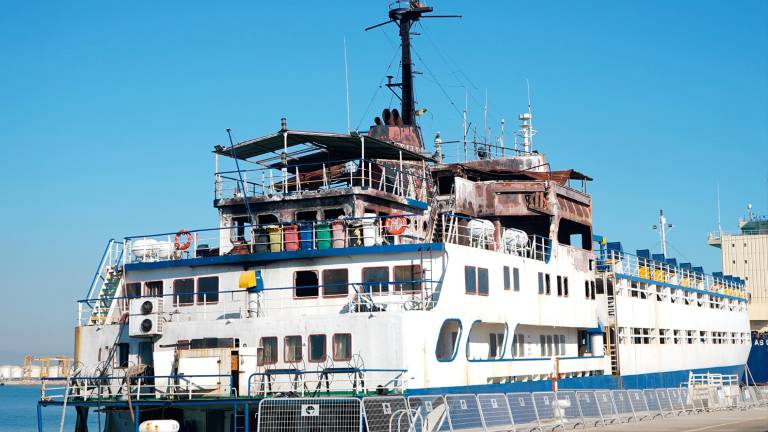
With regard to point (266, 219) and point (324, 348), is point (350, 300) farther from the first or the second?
point (266, 219)

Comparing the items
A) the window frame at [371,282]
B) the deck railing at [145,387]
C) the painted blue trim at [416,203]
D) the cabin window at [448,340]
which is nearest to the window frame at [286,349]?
the deck railing at [145,387]

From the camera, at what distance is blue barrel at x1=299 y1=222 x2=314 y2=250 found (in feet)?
93.9

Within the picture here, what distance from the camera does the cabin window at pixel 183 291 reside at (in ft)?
95.9

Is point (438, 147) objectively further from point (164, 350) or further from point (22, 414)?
point (22, 414)

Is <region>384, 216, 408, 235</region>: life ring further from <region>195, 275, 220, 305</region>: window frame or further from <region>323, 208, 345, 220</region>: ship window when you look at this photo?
<region>195, 275, 220, 305</region>: window frame

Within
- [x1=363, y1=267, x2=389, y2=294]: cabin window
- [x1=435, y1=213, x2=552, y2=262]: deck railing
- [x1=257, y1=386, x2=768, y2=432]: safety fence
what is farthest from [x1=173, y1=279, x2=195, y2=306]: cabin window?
[x1=435, y1=213, x2=552, y2=262]: deck railing

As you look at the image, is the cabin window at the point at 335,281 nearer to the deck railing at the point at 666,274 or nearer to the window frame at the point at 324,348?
the window frame at the point at 324,348

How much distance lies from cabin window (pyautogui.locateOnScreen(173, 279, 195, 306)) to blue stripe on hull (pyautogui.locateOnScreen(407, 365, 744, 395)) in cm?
785

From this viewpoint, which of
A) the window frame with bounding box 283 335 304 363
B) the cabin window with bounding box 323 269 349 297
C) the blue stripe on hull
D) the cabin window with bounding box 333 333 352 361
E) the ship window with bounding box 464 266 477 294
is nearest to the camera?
the cabin window with bounding box 333 333 352 361

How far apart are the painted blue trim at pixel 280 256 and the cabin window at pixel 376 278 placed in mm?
508

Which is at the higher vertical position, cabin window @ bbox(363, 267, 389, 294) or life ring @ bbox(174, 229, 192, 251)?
life ring @ bbox(174, 229, 192, 251)

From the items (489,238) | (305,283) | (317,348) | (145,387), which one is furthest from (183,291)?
(489,238)

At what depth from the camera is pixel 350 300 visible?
2708 cm

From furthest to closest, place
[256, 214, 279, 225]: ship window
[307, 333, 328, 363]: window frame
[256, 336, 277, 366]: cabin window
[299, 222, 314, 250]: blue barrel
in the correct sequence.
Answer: [256, 214, 279, 225]: ship window
[299, 222, 314, 250]: blue barrel
[256, 336, 277, 366]: cabin window
[307, 333, 328, 363]: window frame
